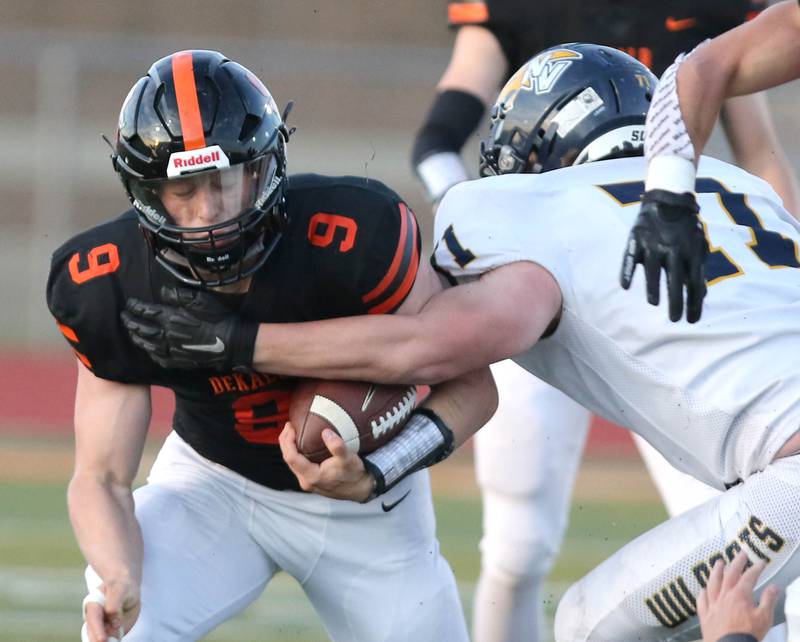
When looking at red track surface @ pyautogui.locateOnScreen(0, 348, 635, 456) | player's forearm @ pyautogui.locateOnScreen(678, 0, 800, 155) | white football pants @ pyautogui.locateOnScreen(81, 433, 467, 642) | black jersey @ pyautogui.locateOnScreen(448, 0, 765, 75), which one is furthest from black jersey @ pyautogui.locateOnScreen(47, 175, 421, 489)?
red track surface @ pyautogui.locateOnScreen(0, 348, 635, 456)

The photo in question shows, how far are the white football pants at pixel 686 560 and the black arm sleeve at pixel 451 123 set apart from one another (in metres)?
1.93

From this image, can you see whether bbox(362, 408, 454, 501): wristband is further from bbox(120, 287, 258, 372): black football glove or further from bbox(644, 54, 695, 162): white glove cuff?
bbox(644, 54, 695, 162): white glove cuff

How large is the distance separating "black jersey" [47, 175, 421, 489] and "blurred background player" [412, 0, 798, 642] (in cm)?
110

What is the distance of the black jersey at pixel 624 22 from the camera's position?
4.43 metres

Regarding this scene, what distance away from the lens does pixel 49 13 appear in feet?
50.9

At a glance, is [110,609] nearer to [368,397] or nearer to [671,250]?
[368,397]

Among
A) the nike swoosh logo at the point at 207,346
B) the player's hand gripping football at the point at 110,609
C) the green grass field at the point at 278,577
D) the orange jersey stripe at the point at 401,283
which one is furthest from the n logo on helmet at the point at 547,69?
the green grass field at the point at 278,577

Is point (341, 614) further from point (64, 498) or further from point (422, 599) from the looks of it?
point (64, 498)

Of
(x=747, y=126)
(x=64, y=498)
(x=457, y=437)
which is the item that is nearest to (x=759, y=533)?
(x=457, y=437)

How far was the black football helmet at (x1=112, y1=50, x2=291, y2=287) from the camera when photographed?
305 centimetres

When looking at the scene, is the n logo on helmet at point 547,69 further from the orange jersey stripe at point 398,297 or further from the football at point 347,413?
the football at point 347,413

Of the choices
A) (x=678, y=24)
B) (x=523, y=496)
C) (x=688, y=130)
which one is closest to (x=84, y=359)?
(x=688, y=130)

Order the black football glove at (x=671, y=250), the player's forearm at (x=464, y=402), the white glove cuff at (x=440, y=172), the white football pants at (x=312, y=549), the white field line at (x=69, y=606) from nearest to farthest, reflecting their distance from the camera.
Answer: the black football glove at (x=671, y=250)
the player's forearm at (x=464, y=402)
the white football pants at (x=312, y=549)
the white glove cuff at (x=440, y=172)
the white field line at (x=69, y=606)

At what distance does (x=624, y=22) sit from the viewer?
4.43 metres
